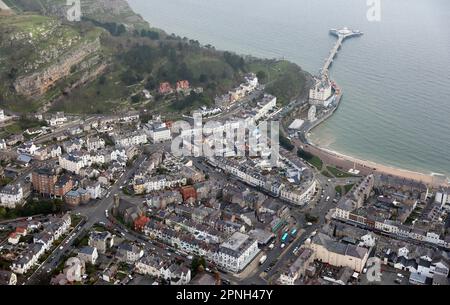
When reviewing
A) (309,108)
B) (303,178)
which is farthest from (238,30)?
(303,178)

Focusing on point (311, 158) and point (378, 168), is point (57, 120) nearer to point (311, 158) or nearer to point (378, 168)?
point (311, 158)

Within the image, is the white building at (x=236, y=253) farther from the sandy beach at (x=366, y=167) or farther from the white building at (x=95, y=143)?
the white building at (x=95, y=143)

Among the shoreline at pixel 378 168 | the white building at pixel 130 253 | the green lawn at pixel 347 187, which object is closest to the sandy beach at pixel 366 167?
the shoreline at pixel 378 168

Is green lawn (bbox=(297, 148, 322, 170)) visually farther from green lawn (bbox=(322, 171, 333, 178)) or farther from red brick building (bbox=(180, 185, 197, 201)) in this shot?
red brick building (bbox=(180, 185, 197, 201))

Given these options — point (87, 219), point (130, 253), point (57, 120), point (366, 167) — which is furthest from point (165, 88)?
point (130, 253)

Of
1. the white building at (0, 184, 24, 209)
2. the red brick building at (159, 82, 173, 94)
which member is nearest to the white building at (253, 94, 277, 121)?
the red brick building at (159, 82, 173, 94)

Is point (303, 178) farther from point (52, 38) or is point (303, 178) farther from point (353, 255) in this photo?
point (52, 38)
